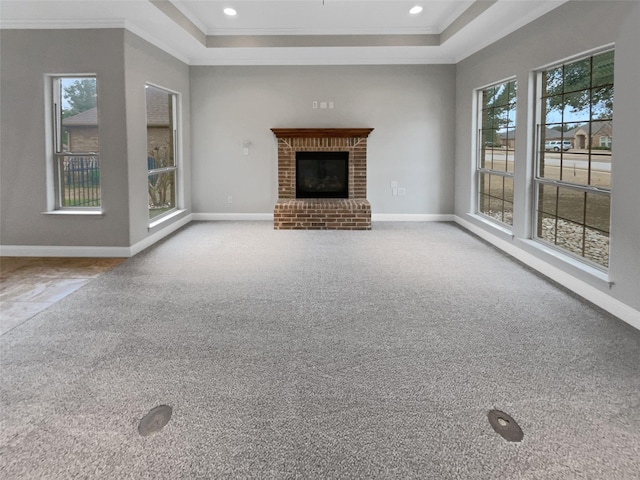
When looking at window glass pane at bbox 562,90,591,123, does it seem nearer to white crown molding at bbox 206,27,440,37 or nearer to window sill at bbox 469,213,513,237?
window sill at bbox 469,213,513,237

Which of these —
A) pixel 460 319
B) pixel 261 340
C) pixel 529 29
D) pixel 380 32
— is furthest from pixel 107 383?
pixel 380 32

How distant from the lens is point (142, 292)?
424 centimetres

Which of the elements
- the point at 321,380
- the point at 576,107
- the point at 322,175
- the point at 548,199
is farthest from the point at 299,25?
the point at 321,380

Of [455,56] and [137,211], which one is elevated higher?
[455,56]

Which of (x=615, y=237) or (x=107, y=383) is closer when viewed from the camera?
(x=107, y=383)

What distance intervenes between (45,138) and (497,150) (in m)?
5.35

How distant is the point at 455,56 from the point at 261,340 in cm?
615

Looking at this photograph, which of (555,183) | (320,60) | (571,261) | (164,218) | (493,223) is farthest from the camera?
(320,60)

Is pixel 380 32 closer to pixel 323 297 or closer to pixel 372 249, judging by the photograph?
pixel 372 249

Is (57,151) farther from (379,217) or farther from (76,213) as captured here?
(379,217)

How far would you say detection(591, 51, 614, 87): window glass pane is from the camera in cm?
392

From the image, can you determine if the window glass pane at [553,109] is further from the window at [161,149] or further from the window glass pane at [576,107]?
the window at [161,149]

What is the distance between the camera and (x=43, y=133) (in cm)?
545

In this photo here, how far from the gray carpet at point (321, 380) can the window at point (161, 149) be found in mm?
2670
